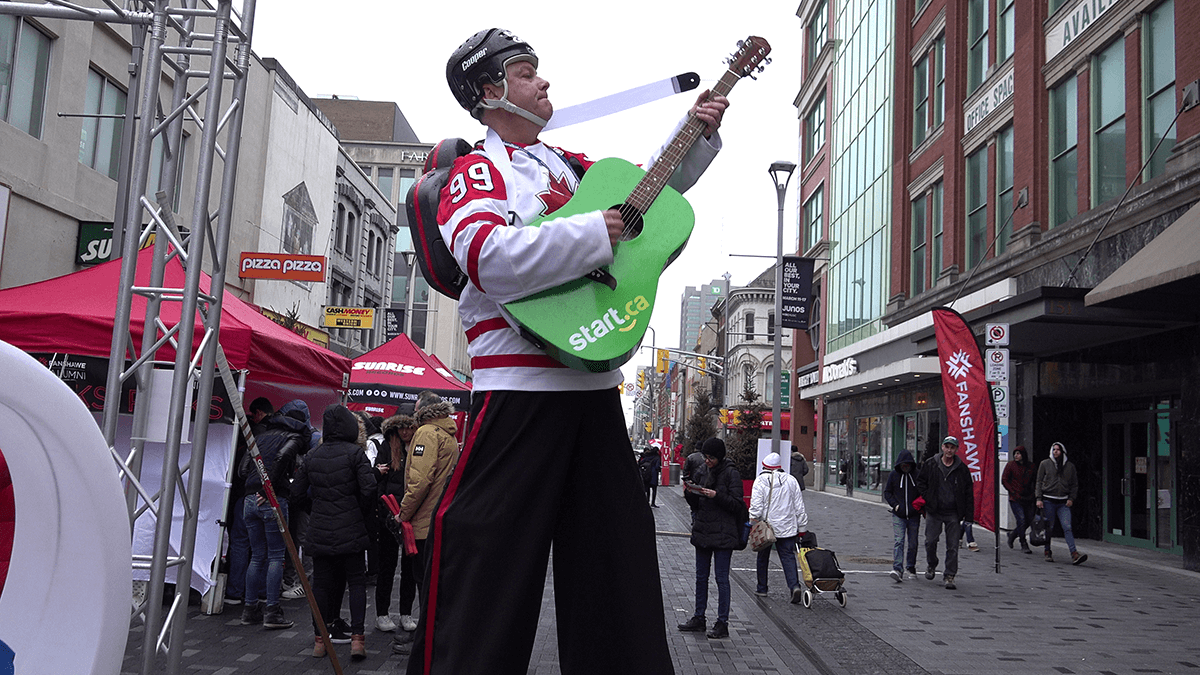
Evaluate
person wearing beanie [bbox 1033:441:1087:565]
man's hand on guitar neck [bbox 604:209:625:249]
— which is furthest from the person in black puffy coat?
person wearing beanie [bbox 1033:441:1087:565]

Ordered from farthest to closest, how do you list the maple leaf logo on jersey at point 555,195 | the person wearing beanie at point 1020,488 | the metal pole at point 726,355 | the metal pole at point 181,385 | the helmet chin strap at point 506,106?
the metal pole at point 726,355 → the person wearing beanie at point 1020,488 → the metal pole at point 181,385 → the helmet chin strap at point 506,106 → the maple leaf logo on jersey at point 555,195

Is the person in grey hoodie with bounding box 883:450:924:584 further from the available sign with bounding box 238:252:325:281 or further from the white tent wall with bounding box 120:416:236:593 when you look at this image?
the available sign with bounding box 238:252:325:281

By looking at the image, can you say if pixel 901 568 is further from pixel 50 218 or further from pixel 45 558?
pixel 50 218

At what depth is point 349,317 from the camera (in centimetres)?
3180

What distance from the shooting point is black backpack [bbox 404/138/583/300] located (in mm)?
2342

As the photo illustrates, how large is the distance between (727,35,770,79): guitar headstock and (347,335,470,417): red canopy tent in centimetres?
1210

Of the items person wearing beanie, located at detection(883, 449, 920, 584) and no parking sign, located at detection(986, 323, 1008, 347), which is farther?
no parking sign, located at detection(986, 323, 1008, 347)

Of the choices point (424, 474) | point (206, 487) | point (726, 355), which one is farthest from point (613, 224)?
point (726, 355)

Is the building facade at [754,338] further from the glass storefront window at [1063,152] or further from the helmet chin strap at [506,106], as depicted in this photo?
the helmet chin strap at [506,106]

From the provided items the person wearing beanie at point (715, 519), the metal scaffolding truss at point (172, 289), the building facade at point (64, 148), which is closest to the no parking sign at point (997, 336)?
the person wearing beanie at point (715, 519)

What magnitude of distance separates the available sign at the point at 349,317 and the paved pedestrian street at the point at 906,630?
65.3ft

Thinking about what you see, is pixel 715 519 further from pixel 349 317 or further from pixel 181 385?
pixel 349 317

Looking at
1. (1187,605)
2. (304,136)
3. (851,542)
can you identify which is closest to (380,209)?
(304,136)

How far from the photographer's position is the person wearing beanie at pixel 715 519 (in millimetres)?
8453
